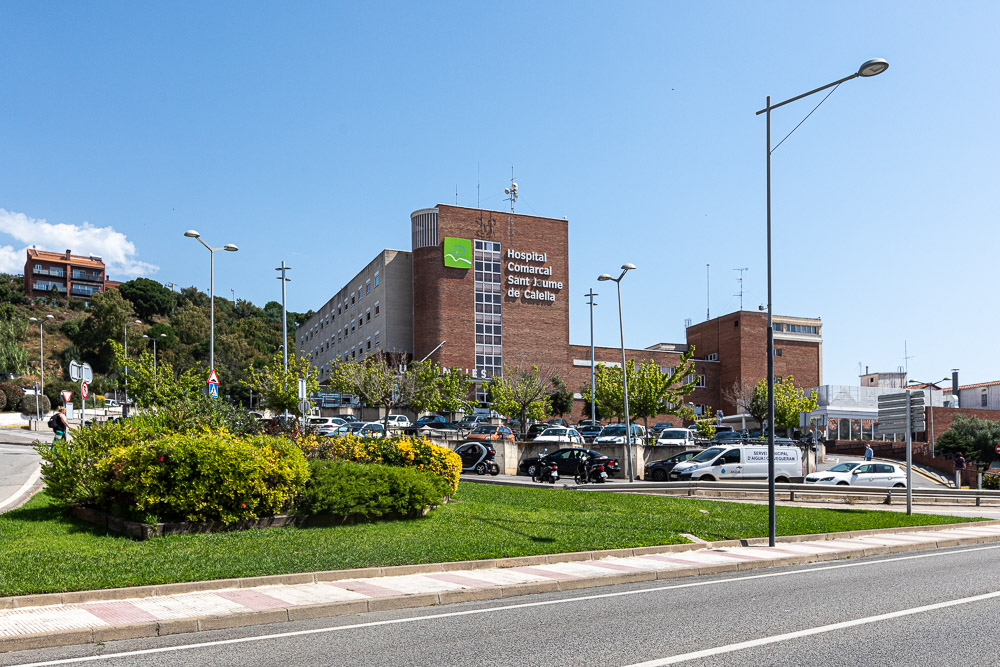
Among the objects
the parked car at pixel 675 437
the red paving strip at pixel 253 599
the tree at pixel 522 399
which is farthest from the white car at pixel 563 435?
the red paving strip at pixel 253 599

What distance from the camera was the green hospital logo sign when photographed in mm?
73188

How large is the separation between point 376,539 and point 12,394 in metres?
66.2

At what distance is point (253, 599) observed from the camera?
9.10m

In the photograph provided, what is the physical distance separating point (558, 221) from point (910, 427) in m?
59.3

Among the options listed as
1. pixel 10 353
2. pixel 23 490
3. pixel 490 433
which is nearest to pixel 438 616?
pixel 23 490

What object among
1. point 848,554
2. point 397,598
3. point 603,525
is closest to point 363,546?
point 397,598

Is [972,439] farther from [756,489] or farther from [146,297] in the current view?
[146,297]

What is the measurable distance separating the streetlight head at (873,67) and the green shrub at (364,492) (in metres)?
11.1

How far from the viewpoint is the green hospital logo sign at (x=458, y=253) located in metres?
73.2

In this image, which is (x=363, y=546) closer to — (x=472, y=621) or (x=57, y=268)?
(x=472, y=621)

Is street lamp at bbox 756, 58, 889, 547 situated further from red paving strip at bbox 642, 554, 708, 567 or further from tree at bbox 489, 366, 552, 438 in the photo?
tree at bbox 489, 366, 552, 438

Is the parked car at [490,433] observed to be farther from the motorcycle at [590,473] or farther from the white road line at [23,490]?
the white road line at [23,490]

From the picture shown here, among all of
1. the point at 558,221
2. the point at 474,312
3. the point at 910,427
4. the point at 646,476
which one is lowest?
the point at 646,476

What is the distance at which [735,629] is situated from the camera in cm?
795
